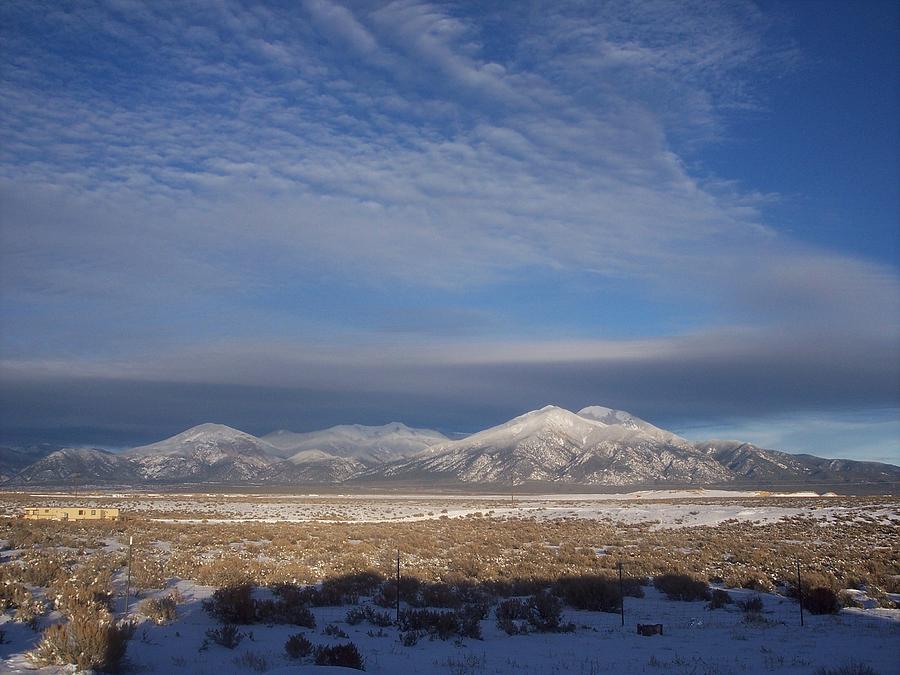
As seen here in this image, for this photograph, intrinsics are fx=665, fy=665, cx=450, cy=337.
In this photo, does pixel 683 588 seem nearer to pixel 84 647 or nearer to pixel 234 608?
pixel 234 608

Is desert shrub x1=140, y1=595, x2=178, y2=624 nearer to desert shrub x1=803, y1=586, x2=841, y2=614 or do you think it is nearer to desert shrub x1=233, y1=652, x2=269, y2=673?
desert shrub x1=233, y1=652, x2=269, y2=673

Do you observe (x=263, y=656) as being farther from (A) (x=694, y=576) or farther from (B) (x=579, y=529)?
(B) (x=579, y=529)

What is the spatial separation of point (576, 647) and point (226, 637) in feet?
22.0

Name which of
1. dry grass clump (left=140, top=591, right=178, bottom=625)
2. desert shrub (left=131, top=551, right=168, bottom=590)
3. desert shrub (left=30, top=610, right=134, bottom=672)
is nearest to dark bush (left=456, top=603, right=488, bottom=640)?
dry grass clump (left=140, top=591, right=178, bottom=625)

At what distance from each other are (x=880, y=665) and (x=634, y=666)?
4.06m

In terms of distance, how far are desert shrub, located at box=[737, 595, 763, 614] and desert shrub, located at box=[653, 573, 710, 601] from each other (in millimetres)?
1237

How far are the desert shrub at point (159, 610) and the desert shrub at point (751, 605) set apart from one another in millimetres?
13590

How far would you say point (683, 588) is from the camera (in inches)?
762

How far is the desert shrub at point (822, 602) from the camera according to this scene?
642 inches

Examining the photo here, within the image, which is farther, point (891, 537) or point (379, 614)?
point (891, 537)

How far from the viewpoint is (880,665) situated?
11227mm

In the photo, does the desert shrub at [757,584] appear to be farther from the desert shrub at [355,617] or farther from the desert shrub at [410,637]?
the desert shrub at [355,617]

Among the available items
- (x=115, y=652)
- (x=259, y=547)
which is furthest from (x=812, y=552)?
(x=115, y=652)

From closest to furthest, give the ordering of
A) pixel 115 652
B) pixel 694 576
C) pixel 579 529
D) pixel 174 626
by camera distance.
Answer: pixel 115 652, pixel 174 626, pixel 694 576, pixel 579 529
